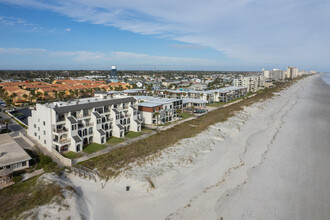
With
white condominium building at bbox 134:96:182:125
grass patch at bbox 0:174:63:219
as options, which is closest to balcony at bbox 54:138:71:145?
grass patch at bbox 0:174:63:219

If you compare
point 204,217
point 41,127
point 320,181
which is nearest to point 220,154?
point 320,181

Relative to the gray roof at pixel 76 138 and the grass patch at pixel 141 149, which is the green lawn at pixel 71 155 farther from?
the grass patch at pixel 141 149

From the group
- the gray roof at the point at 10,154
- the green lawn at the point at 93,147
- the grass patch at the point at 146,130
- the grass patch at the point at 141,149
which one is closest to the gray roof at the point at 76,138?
the green lawn at the point at 93,147

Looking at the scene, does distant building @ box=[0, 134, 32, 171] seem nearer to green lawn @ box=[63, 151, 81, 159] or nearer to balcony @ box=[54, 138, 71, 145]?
balcony @ box=[54, 138, 71, 145]

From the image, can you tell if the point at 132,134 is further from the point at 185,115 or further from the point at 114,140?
the point at 185,115

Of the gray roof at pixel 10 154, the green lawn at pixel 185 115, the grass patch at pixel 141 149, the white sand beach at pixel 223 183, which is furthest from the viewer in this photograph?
the green lawn at pixel 185 115

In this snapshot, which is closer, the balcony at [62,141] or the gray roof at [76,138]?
the balcony at [62,141]

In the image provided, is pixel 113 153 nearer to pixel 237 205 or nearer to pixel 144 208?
pixel 144 208
